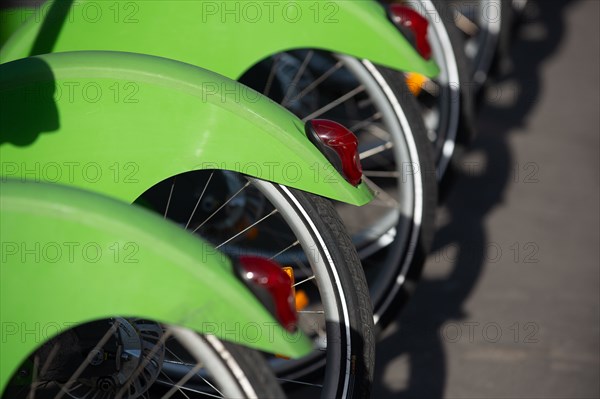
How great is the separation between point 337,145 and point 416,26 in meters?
0.95

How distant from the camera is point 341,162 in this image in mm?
2785

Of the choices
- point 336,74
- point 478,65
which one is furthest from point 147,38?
point 478,65

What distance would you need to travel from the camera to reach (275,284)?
226 cm

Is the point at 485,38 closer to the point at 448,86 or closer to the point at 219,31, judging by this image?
the point at 448,86

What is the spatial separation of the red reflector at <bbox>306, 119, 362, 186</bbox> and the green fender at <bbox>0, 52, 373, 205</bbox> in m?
0.04

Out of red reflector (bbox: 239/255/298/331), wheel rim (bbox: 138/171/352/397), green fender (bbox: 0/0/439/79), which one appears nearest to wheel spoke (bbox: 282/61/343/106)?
wheel rim (bbox: 138/171/352/397)

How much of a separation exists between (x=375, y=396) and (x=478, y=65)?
2.33m

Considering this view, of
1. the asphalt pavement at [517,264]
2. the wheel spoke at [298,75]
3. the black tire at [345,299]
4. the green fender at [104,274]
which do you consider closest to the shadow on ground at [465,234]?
the asphalt pavement at [517,264]

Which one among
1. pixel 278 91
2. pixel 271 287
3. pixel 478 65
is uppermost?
pixel 271 287

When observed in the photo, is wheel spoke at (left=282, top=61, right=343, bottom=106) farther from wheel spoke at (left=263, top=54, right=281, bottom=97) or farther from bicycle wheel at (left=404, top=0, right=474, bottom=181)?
bicycle wheel at (left=404, top=0, right=474, bottom=181)

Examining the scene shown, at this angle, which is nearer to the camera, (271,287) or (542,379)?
(271,287)

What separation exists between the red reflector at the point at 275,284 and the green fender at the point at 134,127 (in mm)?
479

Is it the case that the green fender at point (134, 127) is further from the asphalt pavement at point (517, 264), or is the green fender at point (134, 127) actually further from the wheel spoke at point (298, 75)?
the wheel spoke at point (298, 75)

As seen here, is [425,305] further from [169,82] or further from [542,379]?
[169,82]
